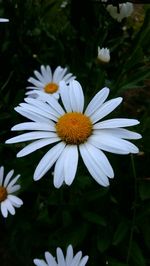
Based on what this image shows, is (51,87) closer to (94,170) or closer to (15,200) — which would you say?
(15,200)

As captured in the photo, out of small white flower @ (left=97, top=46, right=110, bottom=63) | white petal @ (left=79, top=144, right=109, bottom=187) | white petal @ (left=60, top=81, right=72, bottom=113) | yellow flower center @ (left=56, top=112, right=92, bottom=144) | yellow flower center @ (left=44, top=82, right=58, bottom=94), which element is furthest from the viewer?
yellow flower center @ (left=44, top=82, right=58, bottom=94)

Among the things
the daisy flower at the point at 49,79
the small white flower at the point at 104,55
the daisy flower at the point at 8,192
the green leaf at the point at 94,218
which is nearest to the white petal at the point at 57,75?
the daisy flower at the point at 49,79

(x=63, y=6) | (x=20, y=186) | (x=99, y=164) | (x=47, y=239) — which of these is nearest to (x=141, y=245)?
(x=47, y=239)

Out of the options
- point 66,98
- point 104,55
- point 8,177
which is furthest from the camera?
point 104,55

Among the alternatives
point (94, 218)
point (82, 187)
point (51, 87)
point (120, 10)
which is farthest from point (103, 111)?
point (120, 10)

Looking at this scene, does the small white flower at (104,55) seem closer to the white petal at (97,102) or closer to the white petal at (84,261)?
the white petal at (97,102)

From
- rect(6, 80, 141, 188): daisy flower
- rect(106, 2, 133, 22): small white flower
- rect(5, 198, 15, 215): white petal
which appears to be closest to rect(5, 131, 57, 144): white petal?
rect(6, 80, 141, 188): daisy flower

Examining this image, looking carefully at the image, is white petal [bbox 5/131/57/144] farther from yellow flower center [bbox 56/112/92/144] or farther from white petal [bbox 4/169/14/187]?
white petal [bbox 4/169/14/187]
